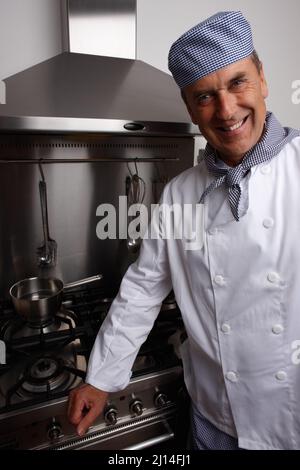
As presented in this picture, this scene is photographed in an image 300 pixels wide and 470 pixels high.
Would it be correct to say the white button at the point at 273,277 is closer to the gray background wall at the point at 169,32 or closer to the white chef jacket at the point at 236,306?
the white chef jacket at the point at 236,306

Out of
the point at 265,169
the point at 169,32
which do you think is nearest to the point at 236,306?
the point at 265,169

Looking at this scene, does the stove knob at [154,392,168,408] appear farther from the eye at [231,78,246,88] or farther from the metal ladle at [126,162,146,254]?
the eye at [231,78,246,88]

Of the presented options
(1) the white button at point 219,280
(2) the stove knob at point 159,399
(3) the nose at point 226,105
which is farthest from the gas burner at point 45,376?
(3) the nose at point 226,105

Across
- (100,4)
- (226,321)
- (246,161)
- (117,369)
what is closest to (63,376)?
(117,369)

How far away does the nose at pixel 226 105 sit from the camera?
1.90 feet

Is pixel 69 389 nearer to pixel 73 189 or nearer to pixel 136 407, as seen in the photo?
pixel 136 407

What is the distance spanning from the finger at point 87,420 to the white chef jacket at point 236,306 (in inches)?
1.9

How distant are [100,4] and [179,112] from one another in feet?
1.26

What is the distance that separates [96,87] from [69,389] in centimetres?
74

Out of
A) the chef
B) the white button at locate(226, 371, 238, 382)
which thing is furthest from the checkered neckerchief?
the white button at locate(226, 371, 238, 382)

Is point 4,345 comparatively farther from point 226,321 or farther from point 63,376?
point 226,321

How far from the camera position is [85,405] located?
0.71m

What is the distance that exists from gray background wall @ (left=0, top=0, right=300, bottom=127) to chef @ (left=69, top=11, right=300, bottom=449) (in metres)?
0.58

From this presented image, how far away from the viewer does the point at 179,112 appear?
2.87 ft
